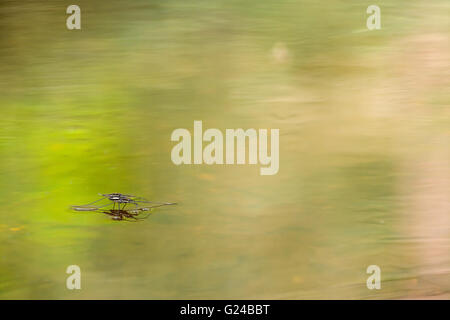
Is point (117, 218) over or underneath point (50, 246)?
over

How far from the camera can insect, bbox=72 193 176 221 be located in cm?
168

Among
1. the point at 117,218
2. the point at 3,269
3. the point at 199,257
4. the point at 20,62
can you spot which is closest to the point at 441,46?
the point at 199,257

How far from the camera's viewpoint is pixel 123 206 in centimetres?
169

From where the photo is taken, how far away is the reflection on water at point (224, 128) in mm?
1687

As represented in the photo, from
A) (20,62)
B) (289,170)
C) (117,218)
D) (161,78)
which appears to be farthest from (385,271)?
(20,62)

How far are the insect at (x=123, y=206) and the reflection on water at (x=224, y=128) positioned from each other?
0.16ft

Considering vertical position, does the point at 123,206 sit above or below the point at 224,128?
below

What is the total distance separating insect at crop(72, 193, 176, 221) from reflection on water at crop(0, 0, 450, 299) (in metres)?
0.05

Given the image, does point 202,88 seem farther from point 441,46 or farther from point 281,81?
point 441,46

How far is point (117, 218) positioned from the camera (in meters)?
1.70

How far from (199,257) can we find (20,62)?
1.48m

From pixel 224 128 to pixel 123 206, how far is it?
27.9 inches

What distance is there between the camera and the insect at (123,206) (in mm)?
1680

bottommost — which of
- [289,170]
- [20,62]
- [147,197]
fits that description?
[147,197]
